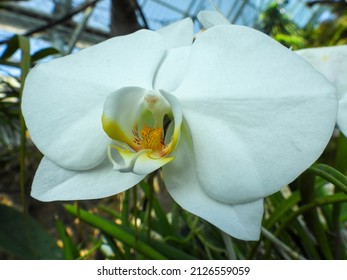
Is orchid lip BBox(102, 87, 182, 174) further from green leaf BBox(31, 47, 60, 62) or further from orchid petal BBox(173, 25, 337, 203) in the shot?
green leaf BBox(31, 47, 60, 62)

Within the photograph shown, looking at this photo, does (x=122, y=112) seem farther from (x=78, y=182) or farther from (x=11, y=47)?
(x=11, y=47)

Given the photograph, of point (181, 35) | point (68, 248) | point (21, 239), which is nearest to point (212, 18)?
point (181, 35)

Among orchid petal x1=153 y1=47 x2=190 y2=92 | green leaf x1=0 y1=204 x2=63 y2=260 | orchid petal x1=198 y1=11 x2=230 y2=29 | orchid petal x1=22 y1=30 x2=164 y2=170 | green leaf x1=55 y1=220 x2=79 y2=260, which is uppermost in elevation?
orchid petal x1=198 y1=11 x2=230 y2=29

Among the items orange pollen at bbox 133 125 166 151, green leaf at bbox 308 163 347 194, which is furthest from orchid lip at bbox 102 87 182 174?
green leaf at bbox 308 163 347 194

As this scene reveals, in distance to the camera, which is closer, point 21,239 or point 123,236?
point 123,236

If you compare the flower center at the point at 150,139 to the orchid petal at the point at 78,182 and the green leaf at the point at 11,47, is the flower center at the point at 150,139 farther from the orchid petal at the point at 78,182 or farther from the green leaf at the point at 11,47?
the green leaf at the point at 11,47

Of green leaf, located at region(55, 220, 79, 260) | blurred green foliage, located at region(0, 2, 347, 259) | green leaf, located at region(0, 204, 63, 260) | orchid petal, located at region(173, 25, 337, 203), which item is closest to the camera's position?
orchid petal, located at region(173, 25, 337, 203)
